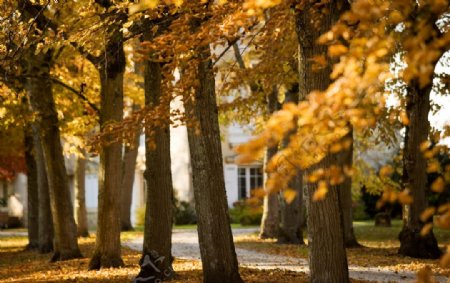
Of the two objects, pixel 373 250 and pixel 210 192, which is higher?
pixel 210 192

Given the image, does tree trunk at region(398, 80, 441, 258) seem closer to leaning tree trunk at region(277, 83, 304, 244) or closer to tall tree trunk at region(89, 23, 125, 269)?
leaning tree trunk at region(277, 83, 304, 244)

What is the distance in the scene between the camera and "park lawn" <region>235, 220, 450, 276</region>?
651 inches

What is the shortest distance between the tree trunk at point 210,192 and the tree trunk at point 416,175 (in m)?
7.89

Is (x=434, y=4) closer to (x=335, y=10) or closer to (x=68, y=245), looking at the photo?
(x=335, y=10)

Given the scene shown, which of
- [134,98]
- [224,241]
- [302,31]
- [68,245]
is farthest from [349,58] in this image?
[134,98]

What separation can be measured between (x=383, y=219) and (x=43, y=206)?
18680mm

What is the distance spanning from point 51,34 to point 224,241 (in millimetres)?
3969

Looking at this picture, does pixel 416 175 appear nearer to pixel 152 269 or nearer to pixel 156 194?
pixel 156 194

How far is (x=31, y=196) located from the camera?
25.2 m

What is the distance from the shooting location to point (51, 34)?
11797 mm

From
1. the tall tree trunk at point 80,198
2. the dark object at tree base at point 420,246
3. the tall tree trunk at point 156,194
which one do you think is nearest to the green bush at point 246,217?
the tall tree trunk at point 80,198

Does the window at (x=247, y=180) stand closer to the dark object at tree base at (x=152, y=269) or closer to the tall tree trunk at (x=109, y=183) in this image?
the tall tree trunk at (x=109, y=183)

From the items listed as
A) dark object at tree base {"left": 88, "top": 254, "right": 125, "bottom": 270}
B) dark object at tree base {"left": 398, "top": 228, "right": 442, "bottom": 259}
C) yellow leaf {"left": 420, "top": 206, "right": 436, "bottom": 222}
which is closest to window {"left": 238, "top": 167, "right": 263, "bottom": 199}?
dark object at tree base {"left": 398, "top": 228, "right": 442, "bottom": 259}

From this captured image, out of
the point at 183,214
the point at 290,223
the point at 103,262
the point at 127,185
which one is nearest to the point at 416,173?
the point at 290,223
